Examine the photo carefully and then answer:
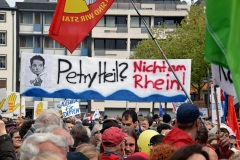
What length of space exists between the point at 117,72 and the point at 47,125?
7.24 m

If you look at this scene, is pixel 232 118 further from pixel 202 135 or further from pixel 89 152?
pixel 89 152

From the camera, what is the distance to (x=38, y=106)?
3484 centimetres

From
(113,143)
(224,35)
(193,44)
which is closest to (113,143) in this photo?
(113,143)

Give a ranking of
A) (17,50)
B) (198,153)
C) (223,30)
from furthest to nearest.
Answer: (17,50) → (198,153) → (223,30)

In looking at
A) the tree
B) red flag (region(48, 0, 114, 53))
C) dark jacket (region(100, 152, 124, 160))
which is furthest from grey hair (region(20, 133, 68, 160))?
the tree

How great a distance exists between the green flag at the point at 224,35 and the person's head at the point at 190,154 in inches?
20.7

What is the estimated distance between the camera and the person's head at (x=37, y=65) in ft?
47.2

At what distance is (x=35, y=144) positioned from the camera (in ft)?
15.7

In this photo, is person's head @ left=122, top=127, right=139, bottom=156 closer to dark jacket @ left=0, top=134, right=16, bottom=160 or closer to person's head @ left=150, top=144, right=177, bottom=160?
dark jacket @ left=0, top=134, right=16, bottom=160

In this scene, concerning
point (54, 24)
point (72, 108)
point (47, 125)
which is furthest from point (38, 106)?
point (47, 125)

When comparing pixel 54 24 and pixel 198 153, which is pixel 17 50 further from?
pixel 198 153

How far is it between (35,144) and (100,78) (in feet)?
32.4

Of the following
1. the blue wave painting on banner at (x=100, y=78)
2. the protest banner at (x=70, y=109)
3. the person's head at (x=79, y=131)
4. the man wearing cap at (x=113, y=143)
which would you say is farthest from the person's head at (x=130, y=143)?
the protest banner at (x=70, y=109)

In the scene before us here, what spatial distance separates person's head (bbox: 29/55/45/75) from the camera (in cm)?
1438
